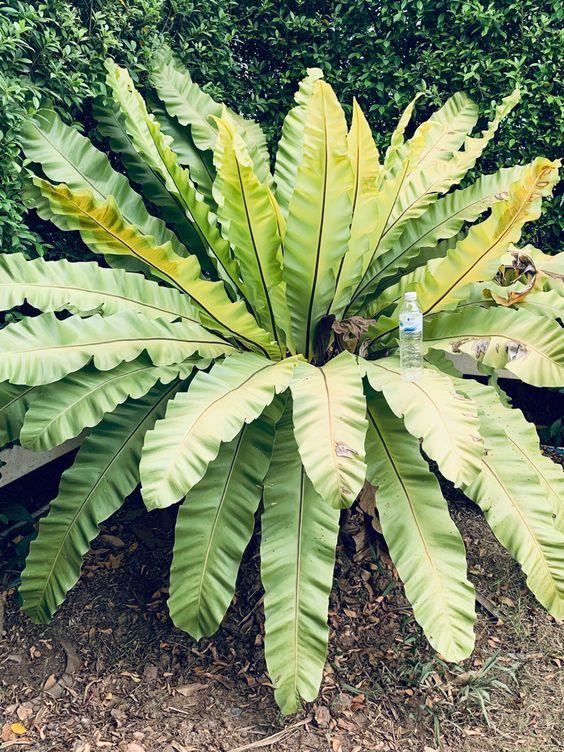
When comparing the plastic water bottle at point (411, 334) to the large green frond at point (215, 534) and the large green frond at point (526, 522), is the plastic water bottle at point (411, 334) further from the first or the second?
the large green frond at point (215, 534)

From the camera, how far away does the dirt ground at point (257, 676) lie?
2.12 meters

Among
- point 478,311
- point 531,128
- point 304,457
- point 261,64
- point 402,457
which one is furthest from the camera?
point 261,64

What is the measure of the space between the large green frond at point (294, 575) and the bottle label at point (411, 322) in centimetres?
54

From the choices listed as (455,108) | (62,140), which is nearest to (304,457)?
(62,140)

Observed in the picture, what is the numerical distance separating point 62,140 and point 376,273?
4.48 ft

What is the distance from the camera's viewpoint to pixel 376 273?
2.67m

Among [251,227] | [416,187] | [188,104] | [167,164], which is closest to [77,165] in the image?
[167,164]

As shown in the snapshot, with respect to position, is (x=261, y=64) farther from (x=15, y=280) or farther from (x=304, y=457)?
(x=304, y=457)

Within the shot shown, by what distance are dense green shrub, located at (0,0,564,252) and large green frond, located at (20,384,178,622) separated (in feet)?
3.12

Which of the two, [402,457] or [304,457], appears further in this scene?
[402,457]

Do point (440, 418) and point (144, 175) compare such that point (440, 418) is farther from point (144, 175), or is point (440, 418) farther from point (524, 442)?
point (144, 175)

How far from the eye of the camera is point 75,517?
7.06ft

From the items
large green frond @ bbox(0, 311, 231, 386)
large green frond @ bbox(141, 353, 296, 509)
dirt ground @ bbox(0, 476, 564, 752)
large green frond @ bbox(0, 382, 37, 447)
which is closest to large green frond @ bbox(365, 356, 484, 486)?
large green frond @ bbox(141, 353, 296, 509)

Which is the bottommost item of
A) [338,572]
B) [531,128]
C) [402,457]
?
[338,572]
